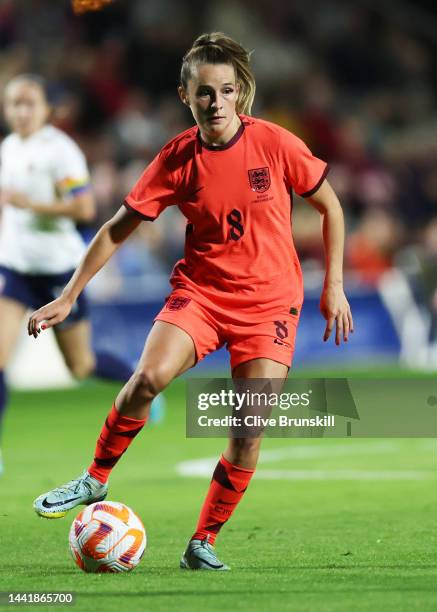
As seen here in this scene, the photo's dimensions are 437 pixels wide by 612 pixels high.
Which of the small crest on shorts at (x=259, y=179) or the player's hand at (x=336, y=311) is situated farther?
the small crest on shorts at (x=259, y=179)

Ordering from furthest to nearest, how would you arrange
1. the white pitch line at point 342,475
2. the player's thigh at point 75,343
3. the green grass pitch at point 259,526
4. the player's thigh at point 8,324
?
the player's thigh at point 75,343 → the player's thigh at point 8,324 → the white pitch line at point 342,475 → the green grass pitch at point 259,526

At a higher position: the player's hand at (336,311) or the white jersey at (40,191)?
the white jersey at (40,191)

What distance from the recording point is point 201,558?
6.23 m

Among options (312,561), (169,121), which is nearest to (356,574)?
(312,561)

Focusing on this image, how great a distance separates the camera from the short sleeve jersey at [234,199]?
6430 mm

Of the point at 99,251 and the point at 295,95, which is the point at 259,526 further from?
the point at 295,95

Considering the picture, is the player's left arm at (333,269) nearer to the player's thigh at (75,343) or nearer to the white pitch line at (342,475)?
the white pitch line at (342,475)

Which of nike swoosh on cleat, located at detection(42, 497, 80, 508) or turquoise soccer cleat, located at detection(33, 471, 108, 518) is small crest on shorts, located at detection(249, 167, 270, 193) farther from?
nike swoosh on cleat, located at detection(42, 497, 80, 508)

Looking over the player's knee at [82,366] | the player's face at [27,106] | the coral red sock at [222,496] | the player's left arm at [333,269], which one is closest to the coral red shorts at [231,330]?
the player's left arm at [333,269]

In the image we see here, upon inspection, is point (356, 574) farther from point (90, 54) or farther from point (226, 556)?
point (90, 54)

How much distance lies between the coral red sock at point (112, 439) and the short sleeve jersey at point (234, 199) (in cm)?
66

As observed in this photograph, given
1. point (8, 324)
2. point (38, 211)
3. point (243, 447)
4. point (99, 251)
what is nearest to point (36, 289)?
point (8, 324)

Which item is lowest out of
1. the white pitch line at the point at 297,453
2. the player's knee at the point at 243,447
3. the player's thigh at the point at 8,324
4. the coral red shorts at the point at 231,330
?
the white pitch line at the point at 297,453

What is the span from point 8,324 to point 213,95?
3997mm
